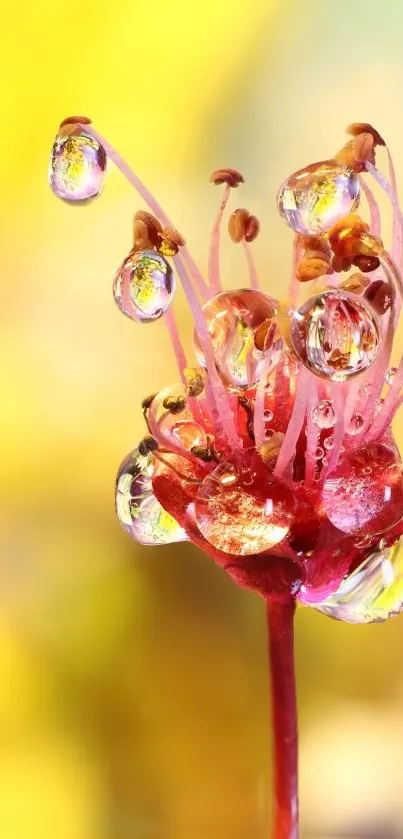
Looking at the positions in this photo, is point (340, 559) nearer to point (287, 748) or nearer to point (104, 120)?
point (287, 748)

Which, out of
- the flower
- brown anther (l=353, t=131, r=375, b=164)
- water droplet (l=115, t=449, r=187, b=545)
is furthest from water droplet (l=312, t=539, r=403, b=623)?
brown anther (l=353, t=131, r=375, b=164)

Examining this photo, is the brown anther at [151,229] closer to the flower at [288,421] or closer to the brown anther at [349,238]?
the flower at [288,421]

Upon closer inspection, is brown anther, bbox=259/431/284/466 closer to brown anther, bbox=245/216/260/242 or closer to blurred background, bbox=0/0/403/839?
brown anther, bbox=245/216/260/242

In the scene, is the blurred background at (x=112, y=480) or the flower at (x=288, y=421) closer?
the flower at (x=288, y=421)

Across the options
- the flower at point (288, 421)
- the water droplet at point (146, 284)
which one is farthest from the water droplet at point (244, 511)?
the water droplet at point (146, 284)

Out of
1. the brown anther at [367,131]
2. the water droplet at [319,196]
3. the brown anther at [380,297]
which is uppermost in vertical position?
the brown anther at [367,131]

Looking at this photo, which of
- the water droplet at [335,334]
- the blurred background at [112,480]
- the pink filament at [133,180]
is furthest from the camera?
the blurred background at [112,480]

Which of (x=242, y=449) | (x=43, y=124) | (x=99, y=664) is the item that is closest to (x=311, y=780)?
(x=99, y=664)
